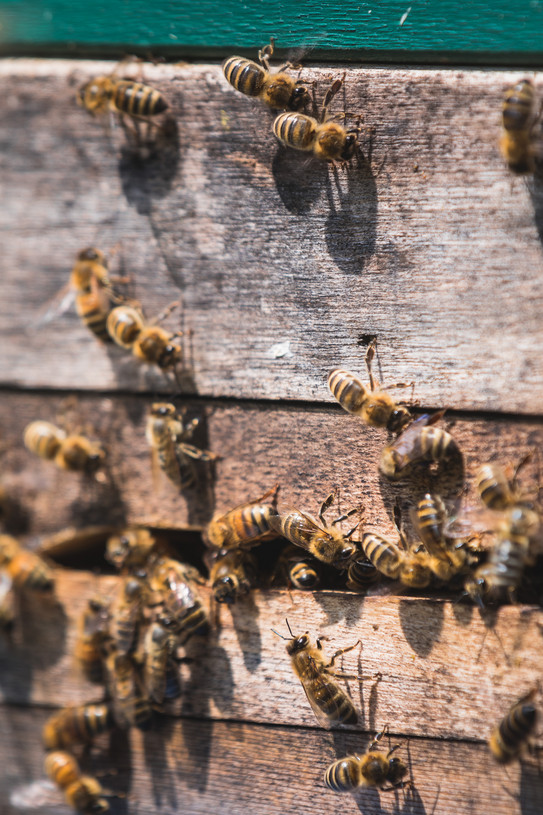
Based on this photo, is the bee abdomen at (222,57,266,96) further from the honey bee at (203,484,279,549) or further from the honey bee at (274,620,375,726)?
the honey bee at (274,620,375,726)

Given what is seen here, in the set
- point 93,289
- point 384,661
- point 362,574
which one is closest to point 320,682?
point 384,661

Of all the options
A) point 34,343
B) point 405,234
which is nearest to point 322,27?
point 405,234

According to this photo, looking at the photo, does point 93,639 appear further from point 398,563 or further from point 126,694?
point 398,563

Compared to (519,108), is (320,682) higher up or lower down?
lower down

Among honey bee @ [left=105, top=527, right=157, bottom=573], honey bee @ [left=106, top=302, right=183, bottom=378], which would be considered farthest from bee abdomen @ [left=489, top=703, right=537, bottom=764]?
honey bee @ [left=106, top=302, right=183, bottom=378]

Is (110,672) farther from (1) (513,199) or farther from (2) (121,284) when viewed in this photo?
(1) (513,199)

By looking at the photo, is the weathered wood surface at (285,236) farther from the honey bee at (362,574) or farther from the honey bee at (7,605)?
the honey bee at (7,605)
